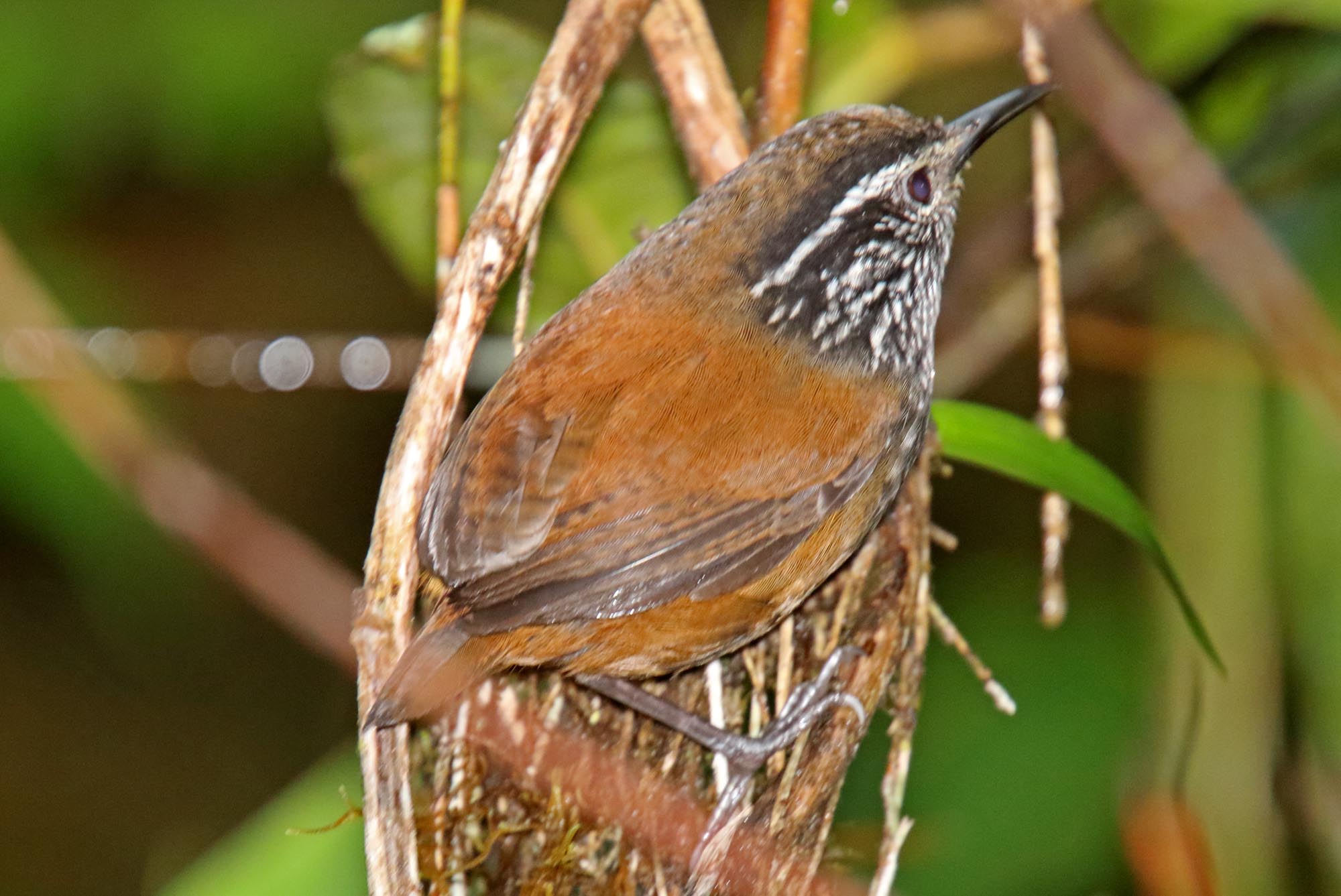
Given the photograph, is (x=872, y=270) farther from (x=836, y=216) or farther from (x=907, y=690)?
(x=907, y=690)

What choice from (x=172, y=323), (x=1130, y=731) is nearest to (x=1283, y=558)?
(x=1130, y=731)

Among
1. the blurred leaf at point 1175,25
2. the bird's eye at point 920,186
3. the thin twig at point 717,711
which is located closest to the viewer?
the thin twig at point 717,711

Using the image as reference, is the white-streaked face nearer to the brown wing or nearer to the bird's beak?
the bird's beak

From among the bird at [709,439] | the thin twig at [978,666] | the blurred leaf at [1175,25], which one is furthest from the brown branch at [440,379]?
the blurred leaf at [1175,25]

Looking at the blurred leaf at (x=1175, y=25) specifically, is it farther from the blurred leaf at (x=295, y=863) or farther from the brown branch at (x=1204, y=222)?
the blurred leaf at (x=295, y=863)

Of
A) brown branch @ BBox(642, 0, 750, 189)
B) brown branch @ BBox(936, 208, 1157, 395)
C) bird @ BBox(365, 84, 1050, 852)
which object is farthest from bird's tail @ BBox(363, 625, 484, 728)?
brown branch @ BBox(936, 208, 1157, 395)

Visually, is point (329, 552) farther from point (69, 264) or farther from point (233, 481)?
point (69, 264)

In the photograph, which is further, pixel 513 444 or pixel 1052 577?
pixel 1052 577
